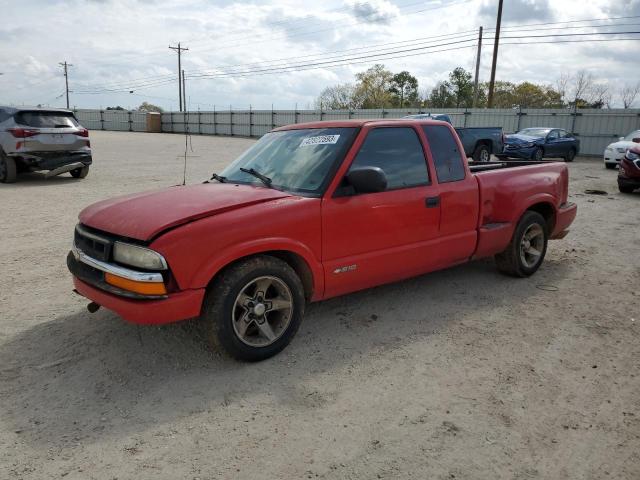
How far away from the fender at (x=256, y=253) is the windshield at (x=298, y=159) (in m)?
0.50

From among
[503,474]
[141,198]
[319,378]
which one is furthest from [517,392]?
[141,198]

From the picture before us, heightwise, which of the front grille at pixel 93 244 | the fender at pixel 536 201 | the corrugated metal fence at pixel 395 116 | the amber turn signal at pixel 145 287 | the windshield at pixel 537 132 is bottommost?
the amber turn signal at pixel 145 287

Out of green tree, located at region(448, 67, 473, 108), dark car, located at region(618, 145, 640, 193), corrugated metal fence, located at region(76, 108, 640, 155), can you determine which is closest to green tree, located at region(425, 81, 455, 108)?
green tree, located at region(448, 67, 473, 108)

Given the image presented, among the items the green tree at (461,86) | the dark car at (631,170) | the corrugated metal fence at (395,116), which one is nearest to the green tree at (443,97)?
the green tree at (461,86)

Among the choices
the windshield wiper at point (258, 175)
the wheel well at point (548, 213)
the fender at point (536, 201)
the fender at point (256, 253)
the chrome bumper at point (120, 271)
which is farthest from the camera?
the wheel well at point (548, 213)

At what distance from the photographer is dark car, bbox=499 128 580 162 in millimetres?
19484

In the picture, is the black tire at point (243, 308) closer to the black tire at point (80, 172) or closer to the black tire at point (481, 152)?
the black tire at point (80, 172)

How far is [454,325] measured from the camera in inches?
163

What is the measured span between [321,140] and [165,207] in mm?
1420

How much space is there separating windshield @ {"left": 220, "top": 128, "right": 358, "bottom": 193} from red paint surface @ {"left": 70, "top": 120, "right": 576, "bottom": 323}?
105mm

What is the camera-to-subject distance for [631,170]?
11.1 meters

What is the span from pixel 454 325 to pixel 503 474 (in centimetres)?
181

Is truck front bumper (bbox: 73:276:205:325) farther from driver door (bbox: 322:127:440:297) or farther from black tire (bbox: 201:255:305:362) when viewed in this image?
driver door (bbox: 322:127:440:297)

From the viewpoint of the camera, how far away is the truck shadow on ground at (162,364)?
287 centimetres
